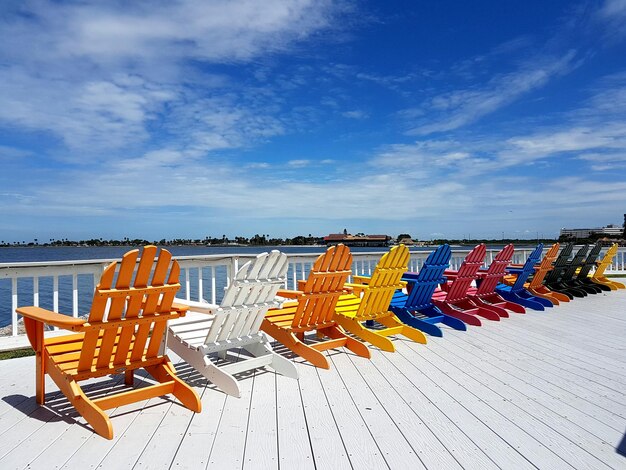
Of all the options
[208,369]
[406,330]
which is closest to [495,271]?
[406,330]

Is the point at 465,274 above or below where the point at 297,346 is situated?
above

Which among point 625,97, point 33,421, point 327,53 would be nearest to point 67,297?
point 327,53

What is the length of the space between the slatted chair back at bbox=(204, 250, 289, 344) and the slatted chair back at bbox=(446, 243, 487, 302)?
3.15 metres

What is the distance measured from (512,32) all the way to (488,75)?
8.88ft

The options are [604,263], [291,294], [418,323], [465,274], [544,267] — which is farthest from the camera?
[604,263]

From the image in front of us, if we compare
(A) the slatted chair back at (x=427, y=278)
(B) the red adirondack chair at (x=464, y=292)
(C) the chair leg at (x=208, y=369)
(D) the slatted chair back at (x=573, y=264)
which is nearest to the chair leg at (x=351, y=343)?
(A) the slatted chair back at (x=427, y=278)

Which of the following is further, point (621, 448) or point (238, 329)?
point (238, 329)

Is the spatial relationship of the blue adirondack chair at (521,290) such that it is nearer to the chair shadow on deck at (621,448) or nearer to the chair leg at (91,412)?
the chair shadow on deck at (621,448)

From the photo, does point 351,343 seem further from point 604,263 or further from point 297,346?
point 604,263

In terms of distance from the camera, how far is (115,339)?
2.89 meters

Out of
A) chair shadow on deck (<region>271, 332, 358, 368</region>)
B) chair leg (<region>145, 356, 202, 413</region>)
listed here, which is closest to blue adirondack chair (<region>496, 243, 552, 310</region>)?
chair shadow on deck (<region>271, 332, 358, 368</region>)

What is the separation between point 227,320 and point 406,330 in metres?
2.39

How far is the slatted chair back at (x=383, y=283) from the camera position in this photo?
4824mm

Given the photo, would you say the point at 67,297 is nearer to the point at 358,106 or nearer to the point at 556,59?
the point at 358,106
